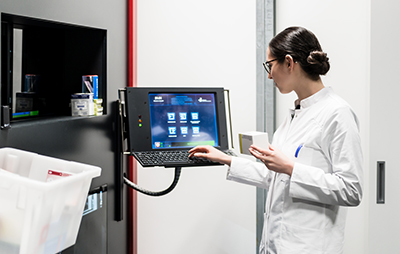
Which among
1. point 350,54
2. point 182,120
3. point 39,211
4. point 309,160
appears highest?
point 350,54

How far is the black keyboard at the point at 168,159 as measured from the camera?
1.55 metres

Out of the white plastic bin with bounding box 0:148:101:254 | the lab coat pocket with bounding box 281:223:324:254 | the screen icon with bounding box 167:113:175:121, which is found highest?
the screen icon with bounding box 167:113:175:121

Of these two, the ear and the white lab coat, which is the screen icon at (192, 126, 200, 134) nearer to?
the white lab coat

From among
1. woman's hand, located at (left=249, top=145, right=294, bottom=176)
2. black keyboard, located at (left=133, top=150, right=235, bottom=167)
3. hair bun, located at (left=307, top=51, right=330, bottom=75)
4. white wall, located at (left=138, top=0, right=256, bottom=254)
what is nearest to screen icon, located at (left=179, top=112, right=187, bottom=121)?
black keyboard, located at (left=133, top=150, right=235, bottom=167)

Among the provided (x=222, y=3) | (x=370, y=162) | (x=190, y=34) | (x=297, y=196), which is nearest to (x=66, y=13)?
(x=190, y=34)

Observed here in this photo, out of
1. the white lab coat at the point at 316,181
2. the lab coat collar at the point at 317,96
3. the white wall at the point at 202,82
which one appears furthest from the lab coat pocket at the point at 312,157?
the white wall at the point at 202,82

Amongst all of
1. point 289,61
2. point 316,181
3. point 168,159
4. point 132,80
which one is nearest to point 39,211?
point 168,159

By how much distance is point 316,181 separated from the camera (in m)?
1.27

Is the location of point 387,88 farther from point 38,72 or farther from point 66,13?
point 38,72

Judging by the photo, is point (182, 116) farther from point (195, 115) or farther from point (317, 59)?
point (317, 59)

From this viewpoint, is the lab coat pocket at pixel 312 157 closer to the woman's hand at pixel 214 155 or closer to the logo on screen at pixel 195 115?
the woman's hand at pixel 214 155

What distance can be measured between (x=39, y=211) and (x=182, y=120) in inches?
34.8

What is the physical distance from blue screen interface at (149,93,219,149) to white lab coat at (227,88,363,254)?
0.42 meters

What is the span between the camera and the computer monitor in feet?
5.58
